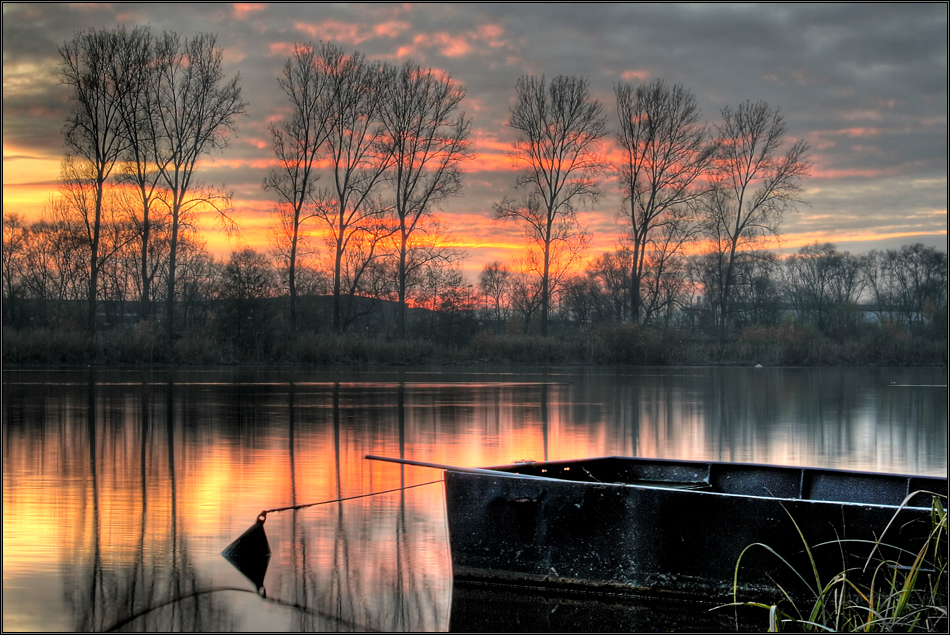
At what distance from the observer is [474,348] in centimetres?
4078

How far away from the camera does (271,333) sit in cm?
3784

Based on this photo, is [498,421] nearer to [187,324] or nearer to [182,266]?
[187,324]

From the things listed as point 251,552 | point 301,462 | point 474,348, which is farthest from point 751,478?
point 474,348

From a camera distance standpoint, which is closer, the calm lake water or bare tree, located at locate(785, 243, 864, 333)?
the calm lake water

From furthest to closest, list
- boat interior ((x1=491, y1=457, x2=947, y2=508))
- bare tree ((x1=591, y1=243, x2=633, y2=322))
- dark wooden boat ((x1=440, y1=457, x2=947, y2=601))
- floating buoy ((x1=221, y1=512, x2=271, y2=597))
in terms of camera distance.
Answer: bare tree ((x1=591, y1=243, x2=633, y2=322)), boat interior ((x1=491, y1=457, x2=947, y2=508)), floating buoy ((x1=221, y1=512, x2=271, y2=597)), dark wooden boat ((x1=440, y1=457, x2=947, y2=601))

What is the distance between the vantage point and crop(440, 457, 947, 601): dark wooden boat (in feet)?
18.2

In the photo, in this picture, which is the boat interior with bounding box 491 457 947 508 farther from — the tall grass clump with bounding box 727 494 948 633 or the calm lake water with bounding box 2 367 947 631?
the tall grass clump with bounding box 727 494 948 633

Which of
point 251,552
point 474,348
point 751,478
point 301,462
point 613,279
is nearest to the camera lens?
point 251,552

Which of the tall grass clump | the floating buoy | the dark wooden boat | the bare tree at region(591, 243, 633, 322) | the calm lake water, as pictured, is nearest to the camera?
the tall grass clump

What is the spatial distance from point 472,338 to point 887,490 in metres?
34.7

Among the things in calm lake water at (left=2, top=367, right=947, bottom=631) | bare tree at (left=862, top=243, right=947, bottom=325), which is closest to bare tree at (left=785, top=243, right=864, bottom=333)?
bare tree at (left=862, top=243, right=947, bottom=325)

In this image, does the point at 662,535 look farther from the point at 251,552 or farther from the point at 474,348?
the point at 474,348

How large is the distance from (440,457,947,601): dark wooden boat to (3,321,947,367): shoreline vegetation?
31.9 metres

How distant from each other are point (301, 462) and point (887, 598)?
26.0 ft
